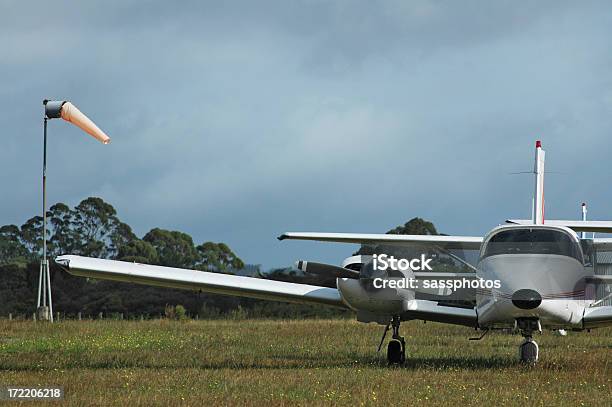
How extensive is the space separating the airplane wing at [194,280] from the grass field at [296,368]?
3.78 ft

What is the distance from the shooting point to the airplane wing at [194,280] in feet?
56.4

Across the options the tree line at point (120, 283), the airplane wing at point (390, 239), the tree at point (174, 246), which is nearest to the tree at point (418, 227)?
the tree line at point (120, 283)

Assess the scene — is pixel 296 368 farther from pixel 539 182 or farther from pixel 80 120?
pixel 80 120

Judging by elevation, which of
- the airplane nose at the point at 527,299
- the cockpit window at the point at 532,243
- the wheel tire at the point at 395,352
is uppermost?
the cockpit window at the point at 532,243

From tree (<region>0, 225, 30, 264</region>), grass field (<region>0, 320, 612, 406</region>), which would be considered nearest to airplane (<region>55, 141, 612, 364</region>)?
grass field (<region>0, 320, 612, 406</region>)

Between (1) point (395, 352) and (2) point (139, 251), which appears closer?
(1) point (395, 352)

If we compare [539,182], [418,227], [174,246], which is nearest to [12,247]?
[174,246]

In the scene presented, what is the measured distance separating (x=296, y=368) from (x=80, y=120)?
20998 mm

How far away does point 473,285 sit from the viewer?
16.8 m

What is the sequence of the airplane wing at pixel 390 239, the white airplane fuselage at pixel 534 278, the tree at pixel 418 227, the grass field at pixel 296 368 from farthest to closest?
1. the tree at pixel 418 227
2. the airplane wing at pixel 390 239
3. the white airplane fuselage at pixel 534 278
4. the grass field at pixel 296 368

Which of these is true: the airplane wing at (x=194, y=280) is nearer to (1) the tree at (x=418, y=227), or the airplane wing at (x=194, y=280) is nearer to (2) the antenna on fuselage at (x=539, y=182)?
(2) the antenna on fuselage at (x=539, y=182)

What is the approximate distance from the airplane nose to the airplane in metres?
0.01

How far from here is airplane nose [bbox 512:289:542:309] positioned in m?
15.1

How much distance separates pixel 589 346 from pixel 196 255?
48.4 m
